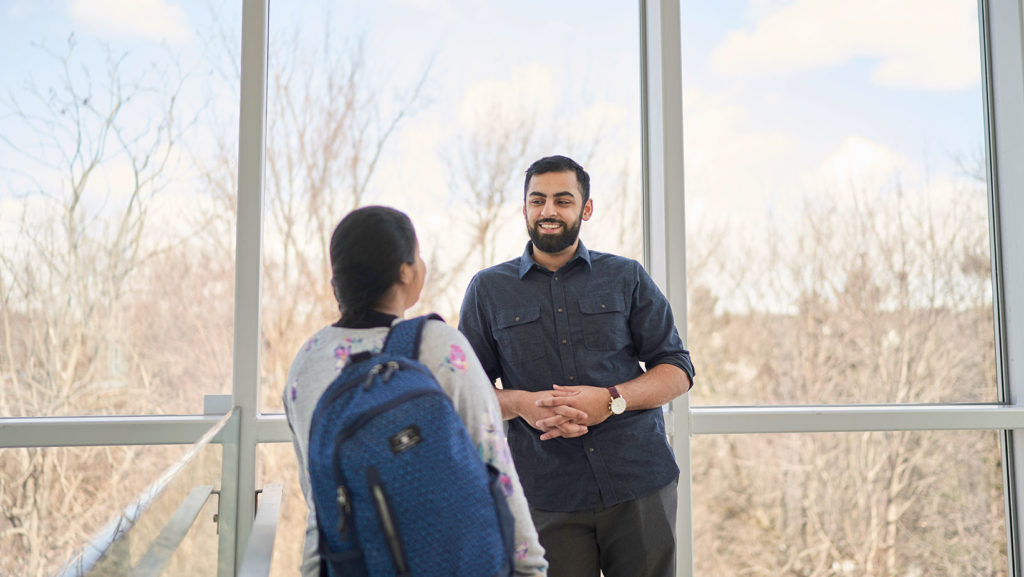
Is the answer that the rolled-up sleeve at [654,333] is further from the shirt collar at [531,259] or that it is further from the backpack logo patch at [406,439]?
the backpack logo patch at [406,439]

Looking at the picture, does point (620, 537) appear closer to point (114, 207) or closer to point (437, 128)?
point (437, 128)

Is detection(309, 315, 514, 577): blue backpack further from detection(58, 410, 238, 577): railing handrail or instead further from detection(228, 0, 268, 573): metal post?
detection(228, 0, 268, 573): metal post

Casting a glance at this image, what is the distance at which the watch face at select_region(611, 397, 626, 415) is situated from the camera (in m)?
1.91

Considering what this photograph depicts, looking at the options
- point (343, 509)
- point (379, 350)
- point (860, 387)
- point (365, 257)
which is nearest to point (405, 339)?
point (379, 350)

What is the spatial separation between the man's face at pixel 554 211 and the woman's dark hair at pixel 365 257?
942 mm

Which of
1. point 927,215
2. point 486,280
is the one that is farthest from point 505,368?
point 927,215

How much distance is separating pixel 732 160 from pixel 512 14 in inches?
40.6

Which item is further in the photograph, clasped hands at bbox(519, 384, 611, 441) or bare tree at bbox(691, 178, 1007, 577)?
bare tree at bbox(691, 178, 1007, 577)

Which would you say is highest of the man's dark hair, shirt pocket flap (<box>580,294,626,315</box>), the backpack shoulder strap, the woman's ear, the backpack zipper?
the man's dark hair

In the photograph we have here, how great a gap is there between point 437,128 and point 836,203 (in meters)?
1.63

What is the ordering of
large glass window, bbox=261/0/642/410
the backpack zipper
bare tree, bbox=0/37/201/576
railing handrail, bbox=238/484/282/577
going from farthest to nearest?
large glass window, bbox=261/0/642/410
bare tree, bbox=0/37/201/576
railing handrail, bbox=238/484/282/577
the backpack zipper

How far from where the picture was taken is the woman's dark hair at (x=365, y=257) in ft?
3.74

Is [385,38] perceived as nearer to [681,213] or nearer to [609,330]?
[681,213]

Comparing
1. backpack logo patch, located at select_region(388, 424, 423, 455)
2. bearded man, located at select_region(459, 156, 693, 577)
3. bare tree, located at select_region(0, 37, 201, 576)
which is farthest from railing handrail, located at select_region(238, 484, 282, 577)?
bare tree, located at select_region(0, 37, 201, 576)
